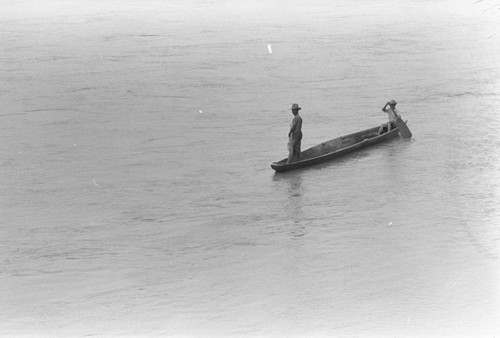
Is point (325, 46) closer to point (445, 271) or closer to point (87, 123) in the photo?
point (87, 123)

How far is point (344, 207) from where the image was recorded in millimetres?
19109

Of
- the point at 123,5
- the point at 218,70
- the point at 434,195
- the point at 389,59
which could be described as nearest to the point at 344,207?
the point at 434,195

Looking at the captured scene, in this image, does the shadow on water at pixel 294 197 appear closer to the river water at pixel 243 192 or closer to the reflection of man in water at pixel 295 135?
the river water at pixel 243 192

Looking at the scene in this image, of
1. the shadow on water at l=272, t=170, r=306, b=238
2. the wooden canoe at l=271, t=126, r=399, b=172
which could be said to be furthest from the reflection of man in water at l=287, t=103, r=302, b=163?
the shadow on water at l=272, t=170, r=306, b=238

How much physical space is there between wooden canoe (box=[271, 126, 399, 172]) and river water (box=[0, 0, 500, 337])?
0.97 feet

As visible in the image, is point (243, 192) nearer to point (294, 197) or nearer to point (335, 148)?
point (294, 197)

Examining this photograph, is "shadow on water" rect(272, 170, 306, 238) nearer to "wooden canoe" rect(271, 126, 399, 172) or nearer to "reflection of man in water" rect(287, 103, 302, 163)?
"wooden canoe" rect(271, 126, 399, 172)

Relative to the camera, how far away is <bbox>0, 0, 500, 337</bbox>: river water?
13727mm

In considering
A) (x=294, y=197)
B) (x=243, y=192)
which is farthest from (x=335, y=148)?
(x=243, y=192)

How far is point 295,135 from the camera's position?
20.5 m

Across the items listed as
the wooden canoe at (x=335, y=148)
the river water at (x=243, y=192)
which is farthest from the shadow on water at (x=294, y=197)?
the wooden canoe at (x=335, y=148)

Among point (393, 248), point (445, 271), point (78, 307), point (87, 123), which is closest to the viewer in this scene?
point (78, 307)

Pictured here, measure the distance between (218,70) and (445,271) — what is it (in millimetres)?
22521

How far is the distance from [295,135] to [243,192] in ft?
5.70
